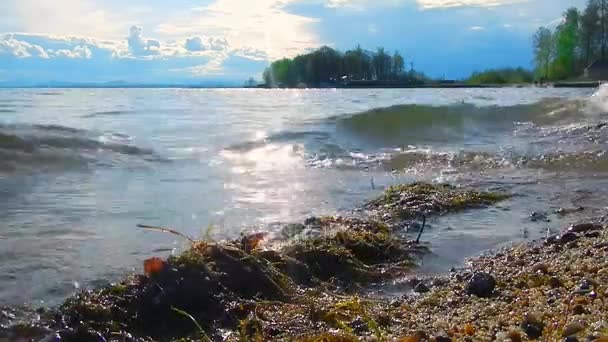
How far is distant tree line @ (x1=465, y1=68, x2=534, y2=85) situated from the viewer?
79625 millimetres

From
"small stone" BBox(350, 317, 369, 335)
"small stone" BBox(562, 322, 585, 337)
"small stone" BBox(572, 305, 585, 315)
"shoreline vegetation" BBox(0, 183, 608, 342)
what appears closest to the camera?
"small stone" BBox(562, 322, 585, 337)

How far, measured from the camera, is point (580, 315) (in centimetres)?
243

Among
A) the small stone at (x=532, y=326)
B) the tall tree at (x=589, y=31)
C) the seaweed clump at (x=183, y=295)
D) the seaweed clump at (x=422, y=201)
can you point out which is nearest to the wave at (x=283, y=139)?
the seaweed clump at (x=422, y=201)

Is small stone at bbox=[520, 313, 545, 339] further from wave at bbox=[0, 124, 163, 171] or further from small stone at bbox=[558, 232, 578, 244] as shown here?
wave at bbox=[0, 124, 163, 171]

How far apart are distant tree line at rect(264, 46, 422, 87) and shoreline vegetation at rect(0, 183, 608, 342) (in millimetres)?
89668

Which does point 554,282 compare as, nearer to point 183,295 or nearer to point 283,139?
point 183,295

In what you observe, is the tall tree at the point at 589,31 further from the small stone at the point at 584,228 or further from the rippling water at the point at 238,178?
the small stone at the point at 584,228

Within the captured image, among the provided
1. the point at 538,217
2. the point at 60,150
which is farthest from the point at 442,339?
the point at 60,150

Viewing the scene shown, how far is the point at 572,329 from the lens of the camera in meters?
2.21

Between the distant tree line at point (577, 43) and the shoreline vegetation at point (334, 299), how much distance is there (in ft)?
220

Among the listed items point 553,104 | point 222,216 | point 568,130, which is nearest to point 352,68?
point 553,104

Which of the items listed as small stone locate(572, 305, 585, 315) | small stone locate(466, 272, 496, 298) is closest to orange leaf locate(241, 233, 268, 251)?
small stone locate(466, 272, 496, 298)

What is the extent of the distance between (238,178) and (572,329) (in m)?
6.91

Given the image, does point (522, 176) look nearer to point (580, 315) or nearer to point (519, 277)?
point (519, 277)
